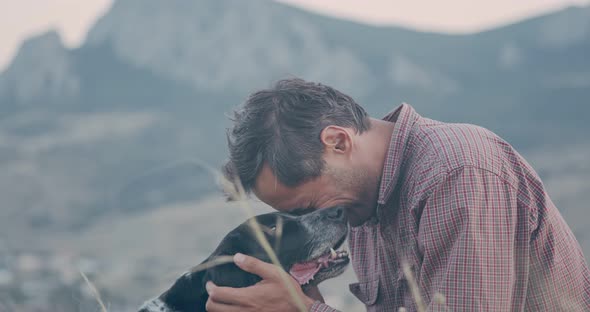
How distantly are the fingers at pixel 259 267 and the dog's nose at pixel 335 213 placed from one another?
0.38m

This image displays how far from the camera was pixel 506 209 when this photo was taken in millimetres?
2580

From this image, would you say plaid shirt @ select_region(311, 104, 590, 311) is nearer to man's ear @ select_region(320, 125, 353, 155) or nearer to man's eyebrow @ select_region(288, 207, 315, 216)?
man's ear @ select_region(320, 125, 353, 155)

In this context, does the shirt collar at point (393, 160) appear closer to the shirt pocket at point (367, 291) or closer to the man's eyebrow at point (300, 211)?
the man's eyebrow at point (300, 211)

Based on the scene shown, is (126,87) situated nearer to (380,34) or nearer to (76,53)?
(76,53)


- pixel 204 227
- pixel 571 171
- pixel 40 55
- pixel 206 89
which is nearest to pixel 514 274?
pixel 204 227

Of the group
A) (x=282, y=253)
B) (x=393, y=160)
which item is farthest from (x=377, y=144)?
(x=282, y=253)

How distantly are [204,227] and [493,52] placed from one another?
18.3 metres

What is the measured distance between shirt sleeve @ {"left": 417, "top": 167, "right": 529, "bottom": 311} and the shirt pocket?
63 centimetres

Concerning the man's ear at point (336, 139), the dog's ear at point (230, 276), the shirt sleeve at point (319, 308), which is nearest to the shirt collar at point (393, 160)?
the man's ear at point (336, 139)

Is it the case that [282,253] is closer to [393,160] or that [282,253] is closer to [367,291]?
[367,291]

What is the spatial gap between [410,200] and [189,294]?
986 mm

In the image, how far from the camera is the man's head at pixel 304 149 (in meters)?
2.99

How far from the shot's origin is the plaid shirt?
2.53 m

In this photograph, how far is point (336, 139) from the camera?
299 centimetres
